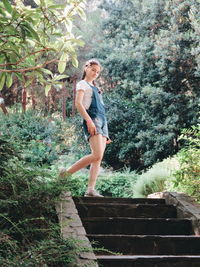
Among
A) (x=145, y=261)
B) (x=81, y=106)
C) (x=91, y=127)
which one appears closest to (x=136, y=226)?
(x=145, y=261)

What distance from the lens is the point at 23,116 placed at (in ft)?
48.8

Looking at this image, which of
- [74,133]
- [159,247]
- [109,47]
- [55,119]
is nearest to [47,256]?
[159,247]

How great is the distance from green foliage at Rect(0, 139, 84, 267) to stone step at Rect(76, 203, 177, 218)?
2.72ft

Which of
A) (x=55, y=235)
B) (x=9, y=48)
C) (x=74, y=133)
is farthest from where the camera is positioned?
(x=74, y=133)

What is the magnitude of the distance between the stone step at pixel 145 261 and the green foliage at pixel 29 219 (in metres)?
0.27

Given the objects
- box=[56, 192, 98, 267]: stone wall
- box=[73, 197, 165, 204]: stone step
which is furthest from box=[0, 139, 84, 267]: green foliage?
box=[73, 197, 165, 204]: stone step

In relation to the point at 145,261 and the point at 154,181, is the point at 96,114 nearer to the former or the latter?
the point at 145,261

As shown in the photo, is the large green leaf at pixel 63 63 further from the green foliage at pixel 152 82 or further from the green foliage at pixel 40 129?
the green foliage at pixel 40 129

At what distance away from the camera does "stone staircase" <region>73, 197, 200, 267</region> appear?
307 cm

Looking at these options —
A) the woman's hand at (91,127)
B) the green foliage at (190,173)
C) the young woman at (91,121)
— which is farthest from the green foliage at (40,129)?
the green foliage at (190,173)

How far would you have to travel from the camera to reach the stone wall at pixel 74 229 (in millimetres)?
2730

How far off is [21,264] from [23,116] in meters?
12.9

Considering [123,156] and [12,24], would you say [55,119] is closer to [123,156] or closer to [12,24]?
[123,156]

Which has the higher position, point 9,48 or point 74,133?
point 9,48
